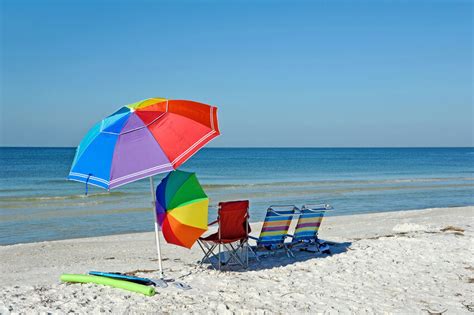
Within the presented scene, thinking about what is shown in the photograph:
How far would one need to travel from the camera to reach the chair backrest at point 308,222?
8.20 metres

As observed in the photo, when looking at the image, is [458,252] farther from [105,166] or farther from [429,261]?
[105,166]

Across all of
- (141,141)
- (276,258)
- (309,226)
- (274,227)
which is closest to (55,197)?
(276,258)

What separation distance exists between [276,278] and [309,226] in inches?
67.2

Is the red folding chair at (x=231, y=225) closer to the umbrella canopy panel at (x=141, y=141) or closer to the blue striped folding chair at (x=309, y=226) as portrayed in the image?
the blue striped folding chair at (x=309, y=226)

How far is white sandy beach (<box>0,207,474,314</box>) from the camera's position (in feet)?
18.4

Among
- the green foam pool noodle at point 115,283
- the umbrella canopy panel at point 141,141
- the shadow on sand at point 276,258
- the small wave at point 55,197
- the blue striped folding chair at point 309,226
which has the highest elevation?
the umbrella canopy panel at point 141,141

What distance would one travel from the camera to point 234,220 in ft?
24.4

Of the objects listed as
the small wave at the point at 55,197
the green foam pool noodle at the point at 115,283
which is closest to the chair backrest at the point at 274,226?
the green foam pool noodle at the point at 115,283

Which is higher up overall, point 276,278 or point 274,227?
point 274,227

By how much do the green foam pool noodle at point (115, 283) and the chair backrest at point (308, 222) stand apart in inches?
122

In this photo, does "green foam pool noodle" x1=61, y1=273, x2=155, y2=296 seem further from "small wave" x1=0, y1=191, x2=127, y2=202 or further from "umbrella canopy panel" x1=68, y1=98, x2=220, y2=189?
"small wave" x1=0, y1=191, x2=127, y2=202

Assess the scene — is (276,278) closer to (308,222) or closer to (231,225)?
(231,225)

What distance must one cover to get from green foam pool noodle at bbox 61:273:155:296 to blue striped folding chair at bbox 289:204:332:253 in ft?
10.0

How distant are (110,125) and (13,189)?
2294 cm
